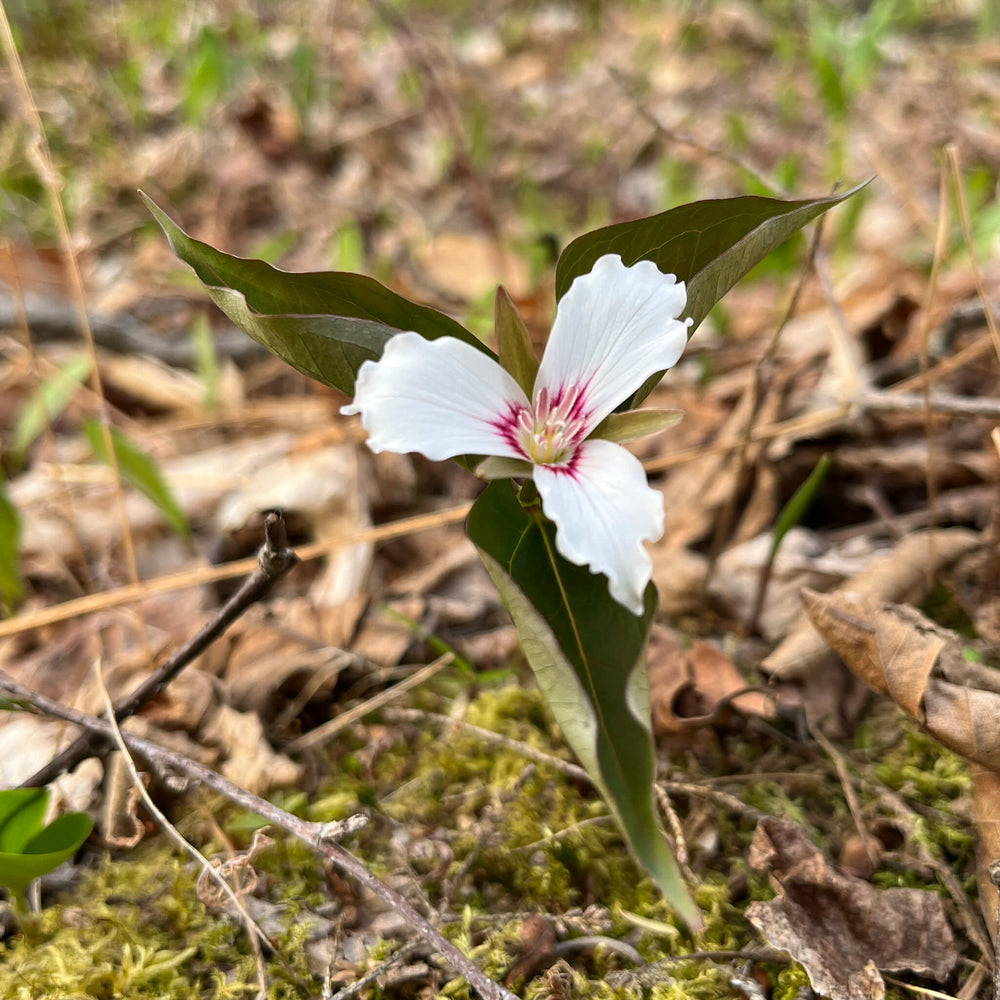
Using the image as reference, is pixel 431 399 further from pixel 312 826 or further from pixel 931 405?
pixel 931 405

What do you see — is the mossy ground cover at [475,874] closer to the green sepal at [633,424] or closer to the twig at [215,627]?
the twig at [215,627]

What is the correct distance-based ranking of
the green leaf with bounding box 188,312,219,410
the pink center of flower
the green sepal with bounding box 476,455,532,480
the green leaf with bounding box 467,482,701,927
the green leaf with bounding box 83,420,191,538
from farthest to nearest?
1. the green leaf with bounding box 188,312,219,410
2. the green leaf with bounding box 83,420,191,538
3. the pink center of flower
4. the green sepal with bounding box 476,455,532,480
5. the green leaf with bounding box 467,482,701,927

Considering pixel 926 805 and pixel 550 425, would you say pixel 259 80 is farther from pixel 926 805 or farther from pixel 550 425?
pixel 926 805

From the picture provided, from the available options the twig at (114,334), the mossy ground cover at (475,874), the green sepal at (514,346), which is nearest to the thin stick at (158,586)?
the mossy ground cover at (475,874)

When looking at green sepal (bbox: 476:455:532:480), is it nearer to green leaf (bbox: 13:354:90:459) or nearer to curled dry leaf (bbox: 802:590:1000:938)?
curled dry leaf (bbox: 802:590:1000:938)

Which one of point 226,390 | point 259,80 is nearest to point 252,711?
point 226,390

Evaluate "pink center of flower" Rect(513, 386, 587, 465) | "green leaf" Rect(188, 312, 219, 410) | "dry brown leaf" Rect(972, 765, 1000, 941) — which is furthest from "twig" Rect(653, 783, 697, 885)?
"green leaf" Rect(188, 312, 219, 410)

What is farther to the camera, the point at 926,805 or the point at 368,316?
the point at 926,805
